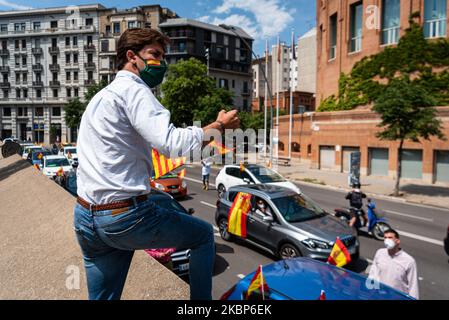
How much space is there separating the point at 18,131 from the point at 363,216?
71.8 m

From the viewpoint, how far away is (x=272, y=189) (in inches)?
385

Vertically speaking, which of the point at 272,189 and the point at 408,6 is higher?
the point at 408,6

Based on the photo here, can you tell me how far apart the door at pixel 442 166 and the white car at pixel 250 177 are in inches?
482

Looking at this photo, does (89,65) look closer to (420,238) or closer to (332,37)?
(332,37)

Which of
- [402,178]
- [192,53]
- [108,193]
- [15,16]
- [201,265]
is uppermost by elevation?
[15,16]

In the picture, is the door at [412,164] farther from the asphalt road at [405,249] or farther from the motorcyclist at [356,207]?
the motorcyclist at [356,207]

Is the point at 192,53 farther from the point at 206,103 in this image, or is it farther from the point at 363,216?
the point at 363,216

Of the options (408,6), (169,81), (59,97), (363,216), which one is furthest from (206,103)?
(59,97)

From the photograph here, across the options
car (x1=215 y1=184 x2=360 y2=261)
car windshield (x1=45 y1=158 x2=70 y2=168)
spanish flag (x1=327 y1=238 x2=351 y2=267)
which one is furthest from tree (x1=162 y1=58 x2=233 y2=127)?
spanish flag (x1=327 y1=238 x2=351 y2=267)

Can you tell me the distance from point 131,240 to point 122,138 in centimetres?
55

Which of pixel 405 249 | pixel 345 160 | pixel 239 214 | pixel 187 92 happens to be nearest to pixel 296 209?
pixel 239 214

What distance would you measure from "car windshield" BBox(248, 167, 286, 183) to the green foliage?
12613 millimetres

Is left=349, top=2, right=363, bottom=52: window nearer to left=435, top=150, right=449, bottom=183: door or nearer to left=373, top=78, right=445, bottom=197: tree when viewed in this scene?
left=435, top=150, right=449, bottom=183: door

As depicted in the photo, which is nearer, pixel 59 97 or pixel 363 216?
pixel 363 216
